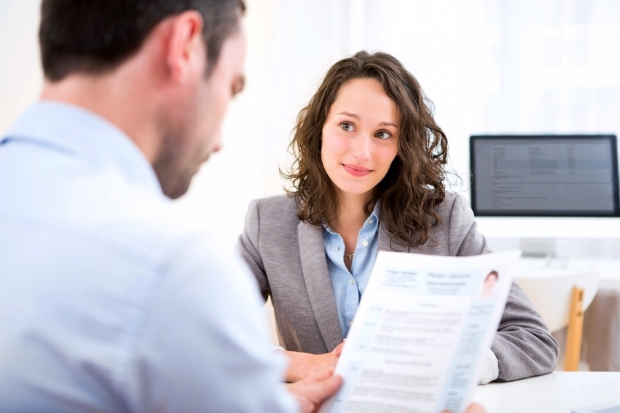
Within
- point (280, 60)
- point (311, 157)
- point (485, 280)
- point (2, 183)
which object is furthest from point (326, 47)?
point (2, 183)

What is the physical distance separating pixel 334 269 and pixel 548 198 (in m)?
1.71

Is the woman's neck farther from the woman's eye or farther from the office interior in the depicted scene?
the office interior

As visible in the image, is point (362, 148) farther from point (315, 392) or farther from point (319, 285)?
point (315, 392)

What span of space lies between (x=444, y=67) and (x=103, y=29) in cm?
323

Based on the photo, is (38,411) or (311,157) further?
(311,157)

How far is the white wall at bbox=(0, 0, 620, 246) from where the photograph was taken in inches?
136

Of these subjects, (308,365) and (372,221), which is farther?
(372,221)

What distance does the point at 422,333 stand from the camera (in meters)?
0.90

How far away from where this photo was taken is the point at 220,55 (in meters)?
0.68

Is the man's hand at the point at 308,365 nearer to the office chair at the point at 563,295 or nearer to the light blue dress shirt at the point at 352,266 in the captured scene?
the light blue dress shirt at the point at 352,266

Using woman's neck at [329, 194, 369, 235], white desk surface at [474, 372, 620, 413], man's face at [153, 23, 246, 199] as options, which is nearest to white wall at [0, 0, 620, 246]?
woman's neck at [329, 194, 369, 235]

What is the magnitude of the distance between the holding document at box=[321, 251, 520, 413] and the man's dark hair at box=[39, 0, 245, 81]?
1.45 ft

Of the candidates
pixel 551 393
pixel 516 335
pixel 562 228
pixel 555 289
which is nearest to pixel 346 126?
pixel 516 335

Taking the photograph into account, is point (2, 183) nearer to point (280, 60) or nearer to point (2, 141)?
point (2, 141)
